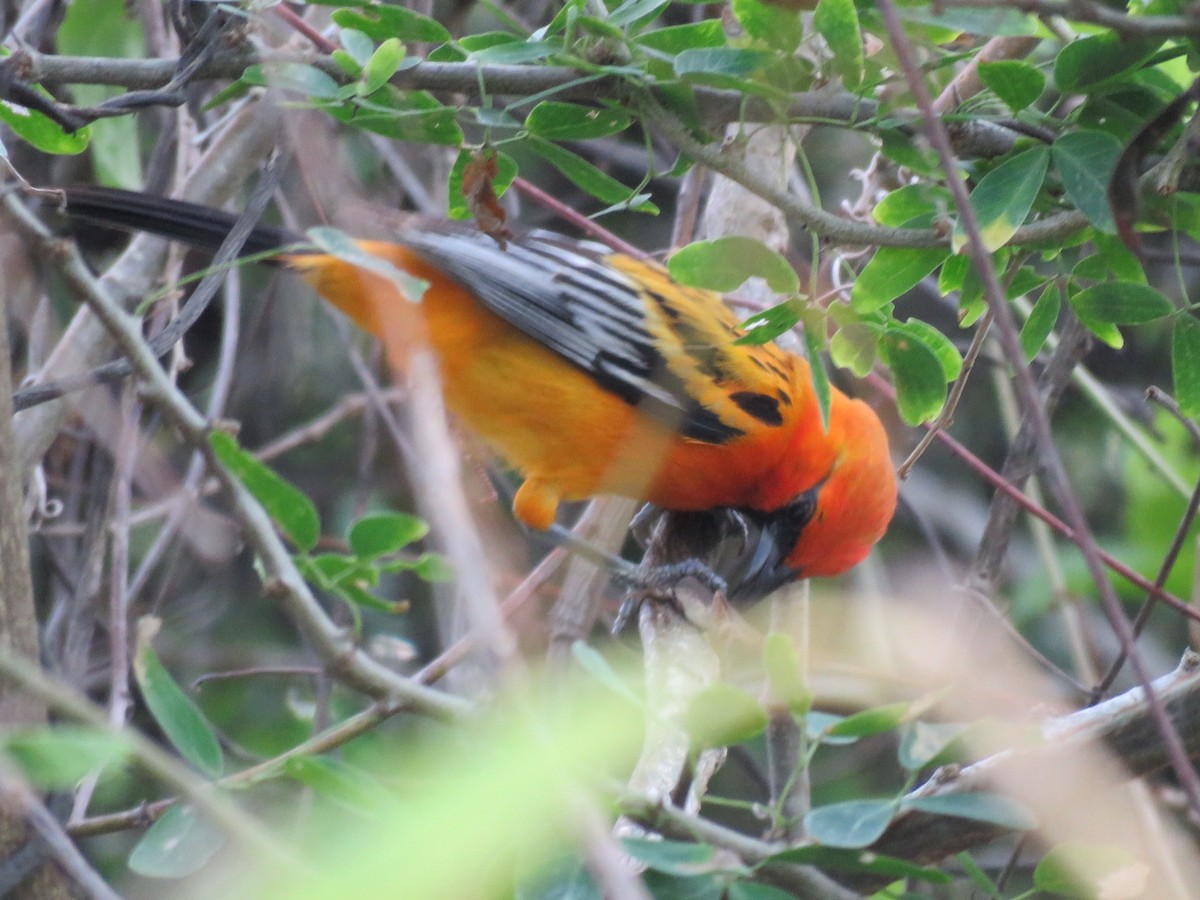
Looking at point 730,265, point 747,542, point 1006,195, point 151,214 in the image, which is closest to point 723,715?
point 730,265

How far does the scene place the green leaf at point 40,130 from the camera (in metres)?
2.33

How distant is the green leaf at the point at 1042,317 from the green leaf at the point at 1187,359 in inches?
9.2

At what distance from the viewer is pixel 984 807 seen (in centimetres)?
135

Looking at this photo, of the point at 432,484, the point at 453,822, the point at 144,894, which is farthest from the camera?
the point at 144,894

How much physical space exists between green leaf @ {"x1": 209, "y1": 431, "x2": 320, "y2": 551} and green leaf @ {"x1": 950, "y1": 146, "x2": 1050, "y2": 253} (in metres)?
1.15

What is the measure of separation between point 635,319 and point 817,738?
263 cm

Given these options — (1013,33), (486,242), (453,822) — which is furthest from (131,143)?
(453,822)

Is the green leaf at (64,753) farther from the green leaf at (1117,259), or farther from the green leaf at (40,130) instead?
the green leaf at (1117,259)

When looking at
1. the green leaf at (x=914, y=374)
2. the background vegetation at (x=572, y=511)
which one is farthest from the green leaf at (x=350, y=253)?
the green leaf at (x=914, y=374)

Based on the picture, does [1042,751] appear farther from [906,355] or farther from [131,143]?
[131,143]

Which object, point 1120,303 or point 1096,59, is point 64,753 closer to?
point 1096,59

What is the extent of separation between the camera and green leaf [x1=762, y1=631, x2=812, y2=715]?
124 centimetres

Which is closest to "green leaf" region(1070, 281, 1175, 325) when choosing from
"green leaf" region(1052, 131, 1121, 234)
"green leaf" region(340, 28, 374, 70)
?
"green leaf" region(1052, 131, 1121, 234)

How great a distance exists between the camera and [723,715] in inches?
50.0
